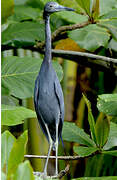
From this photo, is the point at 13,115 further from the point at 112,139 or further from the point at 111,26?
Answer: the point at 111,26

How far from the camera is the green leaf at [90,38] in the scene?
1.05m

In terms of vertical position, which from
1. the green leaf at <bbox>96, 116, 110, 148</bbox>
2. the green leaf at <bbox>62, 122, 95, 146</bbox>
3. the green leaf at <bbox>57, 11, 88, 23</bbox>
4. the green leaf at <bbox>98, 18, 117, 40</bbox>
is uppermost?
the green leaf at <bbox>57, 11, 88, 23</bbox>

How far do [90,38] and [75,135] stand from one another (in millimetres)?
305

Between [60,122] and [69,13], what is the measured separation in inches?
21.5

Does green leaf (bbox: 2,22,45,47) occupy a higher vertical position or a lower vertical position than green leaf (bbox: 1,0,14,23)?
lower

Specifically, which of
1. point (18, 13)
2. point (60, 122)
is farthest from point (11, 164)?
point (18, 13)

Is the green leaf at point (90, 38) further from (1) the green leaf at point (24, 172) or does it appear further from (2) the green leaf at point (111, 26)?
(1) the green leaf at point (24, 172)

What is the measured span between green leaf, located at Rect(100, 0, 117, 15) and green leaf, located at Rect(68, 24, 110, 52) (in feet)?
0.22

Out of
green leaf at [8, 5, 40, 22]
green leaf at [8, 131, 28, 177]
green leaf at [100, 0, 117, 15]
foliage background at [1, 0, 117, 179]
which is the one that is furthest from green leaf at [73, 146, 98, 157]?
green leaf at [8, 5, 40, 22]

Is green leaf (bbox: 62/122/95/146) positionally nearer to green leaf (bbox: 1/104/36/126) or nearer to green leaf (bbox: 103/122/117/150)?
green leaf (bbox: 103/122/117/150)

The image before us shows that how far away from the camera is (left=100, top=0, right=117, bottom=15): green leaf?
1070 mm

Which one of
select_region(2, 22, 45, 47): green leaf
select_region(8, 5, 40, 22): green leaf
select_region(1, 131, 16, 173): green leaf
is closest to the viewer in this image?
select_region(1, 131, 16, 173): green leaf

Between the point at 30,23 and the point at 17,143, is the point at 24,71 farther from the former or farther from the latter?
the point at 17,143

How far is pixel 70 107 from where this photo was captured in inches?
105
